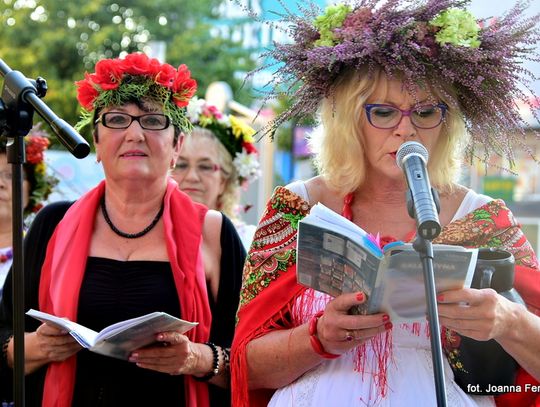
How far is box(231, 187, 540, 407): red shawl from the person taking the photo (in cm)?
272

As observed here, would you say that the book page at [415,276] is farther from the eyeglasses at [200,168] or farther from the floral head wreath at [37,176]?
the eyeglasses at [200,168]

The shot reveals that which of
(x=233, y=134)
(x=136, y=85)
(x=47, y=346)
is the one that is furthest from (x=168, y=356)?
(x=233, y=134)

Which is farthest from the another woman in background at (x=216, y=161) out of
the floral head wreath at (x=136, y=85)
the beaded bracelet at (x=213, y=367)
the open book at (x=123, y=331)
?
the open book at (x=123, y=331)

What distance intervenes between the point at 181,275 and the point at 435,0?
1.39 metres

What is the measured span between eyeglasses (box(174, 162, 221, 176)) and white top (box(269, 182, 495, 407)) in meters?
2.55

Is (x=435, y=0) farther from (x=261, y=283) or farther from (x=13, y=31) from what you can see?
A: (x=13, y=31)

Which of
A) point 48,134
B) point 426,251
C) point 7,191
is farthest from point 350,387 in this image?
point 48,134

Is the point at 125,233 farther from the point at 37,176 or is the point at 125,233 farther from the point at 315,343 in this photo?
the point at 37,176

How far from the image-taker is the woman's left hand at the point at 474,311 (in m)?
2.19

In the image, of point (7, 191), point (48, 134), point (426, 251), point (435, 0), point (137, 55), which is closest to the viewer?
point (426, 251)

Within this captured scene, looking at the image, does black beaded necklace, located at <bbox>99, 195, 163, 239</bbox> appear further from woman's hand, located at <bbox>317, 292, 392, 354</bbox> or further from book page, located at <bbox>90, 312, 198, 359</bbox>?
woman's hand, located at <bbox>317, 292, 392, 354</bbox>

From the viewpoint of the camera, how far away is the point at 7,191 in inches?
167

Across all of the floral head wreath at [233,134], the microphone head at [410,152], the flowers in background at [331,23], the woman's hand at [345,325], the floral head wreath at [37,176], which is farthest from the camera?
the floral head wreath at [233,134]

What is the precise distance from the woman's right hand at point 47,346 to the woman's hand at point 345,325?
102cm
